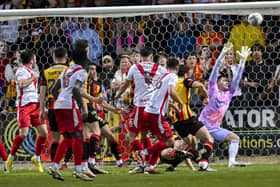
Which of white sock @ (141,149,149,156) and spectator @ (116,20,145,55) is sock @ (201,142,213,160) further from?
spectator @ (116,20,145,55)

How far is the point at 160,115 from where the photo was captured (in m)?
14.1

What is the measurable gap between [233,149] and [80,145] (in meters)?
4.20

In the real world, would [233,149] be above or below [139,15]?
below

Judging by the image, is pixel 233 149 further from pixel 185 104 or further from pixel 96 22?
pixel 96 22

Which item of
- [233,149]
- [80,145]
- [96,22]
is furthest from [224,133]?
[80,145]

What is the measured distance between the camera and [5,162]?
15.2 meters

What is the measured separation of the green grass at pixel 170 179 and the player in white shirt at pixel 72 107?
→ 0.35 metres

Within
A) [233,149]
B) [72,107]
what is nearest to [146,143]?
[233,149]

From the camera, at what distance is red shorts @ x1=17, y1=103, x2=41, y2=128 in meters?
15.4

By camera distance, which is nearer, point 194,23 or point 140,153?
point 140,153

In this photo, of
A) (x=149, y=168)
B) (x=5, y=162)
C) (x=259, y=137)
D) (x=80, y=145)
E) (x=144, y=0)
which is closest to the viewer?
(x=80, y=145)

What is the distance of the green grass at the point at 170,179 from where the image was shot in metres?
11.4

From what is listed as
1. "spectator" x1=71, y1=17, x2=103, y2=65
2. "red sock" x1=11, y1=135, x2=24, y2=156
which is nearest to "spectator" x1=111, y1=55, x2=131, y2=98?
"spectator" x1=71, y1=17, x2=103, y2=65

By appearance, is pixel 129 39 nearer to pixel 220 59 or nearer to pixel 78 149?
Answer: pixel 220 59
